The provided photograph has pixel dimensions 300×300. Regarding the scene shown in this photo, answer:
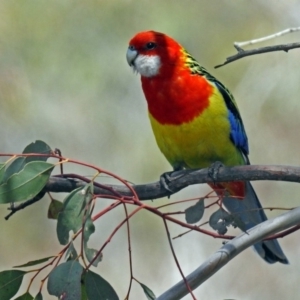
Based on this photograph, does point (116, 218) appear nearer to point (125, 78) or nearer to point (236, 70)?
point (125, 78)

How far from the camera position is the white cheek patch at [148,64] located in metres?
3.01

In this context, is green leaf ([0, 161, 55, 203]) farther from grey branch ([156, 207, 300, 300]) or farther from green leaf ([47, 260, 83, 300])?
grey branch ([156, 207, 300, 300])

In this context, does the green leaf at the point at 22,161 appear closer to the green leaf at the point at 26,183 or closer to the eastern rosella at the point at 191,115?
the green leaf at the point at 26,183

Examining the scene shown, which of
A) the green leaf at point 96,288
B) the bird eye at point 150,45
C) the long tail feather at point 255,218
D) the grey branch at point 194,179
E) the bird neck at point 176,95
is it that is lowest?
the long tail feather at point 255,218

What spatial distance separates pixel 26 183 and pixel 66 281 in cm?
32

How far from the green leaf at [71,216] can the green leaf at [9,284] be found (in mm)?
220

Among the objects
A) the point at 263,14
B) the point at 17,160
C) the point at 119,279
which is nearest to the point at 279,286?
the point at 119,279

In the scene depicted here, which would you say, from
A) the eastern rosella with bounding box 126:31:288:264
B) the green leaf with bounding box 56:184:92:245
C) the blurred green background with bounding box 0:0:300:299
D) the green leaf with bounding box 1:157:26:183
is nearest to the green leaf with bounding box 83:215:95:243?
the green leaf with bounding box 56:184:92:245

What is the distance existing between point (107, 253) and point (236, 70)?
192cm

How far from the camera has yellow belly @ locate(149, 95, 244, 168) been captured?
2.85m

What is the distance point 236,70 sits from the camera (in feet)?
18.5

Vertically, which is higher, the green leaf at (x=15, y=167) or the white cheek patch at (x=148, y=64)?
the white cheek patch at (x=148, y=64)

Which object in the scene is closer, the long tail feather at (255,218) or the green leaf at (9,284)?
the green leaf at (9,284)

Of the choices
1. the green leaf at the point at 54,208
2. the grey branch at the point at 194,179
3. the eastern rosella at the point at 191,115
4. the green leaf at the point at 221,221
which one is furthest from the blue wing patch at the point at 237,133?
the green leaf at the point at 54,208
